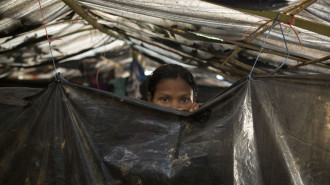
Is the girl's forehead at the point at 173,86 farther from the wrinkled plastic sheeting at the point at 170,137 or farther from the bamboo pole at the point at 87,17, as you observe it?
the bamboo pole at the point at 87,17

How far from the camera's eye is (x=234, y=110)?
4.36 ft

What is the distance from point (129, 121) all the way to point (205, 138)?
405 mm

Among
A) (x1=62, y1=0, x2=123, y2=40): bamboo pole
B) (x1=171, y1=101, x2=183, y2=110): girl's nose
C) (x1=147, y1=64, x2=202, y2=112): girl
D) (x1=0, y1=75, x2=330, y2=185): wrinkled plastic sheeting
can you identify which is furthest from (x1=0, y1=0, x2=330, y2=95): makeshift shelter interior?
(x1=171, y1=101, x2=183, y2=110): girl's nose

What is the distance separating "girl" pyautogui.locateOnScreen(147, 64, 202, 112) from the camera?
7.19ft

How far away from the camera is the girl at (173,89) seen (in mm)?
2191

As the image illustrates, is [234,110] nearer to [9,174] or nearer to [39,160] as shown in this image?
[39,160]

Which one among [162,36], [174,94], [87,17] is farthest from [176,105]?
[87,17]

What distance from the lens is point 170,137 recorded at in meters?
1.39

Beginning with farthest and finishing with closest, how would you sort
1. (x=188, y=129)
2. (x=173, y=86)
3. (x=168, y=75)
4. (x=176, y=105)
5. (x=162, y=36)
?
1. (x=162, y=36)
2. (x=168, y=75)
3. (x=173, y=86)
4. (x=176, y=105)
5. (x=188, y=129)

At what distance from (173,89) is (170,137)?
895 millimetres

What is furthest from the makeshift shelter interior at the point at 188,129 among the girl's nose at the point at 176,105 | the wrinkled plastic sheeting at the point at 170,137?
the girl's nose at the point at 176,105

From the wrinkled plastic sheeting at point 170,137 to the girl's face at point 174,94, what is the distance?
0.78m

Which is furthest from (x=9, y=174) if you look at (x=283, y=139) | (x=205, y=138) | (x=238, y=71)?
(x=238, y=71)

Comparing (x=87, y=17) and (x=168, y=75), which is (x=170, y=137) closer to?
(x=168, y=75)
